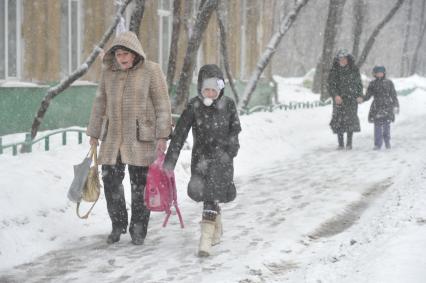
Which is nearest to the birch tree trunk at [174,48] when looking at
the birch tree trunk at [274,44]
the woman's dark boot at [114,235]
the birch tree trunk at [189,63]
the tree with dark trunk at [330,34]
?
the birch tree trunk at [189,63]

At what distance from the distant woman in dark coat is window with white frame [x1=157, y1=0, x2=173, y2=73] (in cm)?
462

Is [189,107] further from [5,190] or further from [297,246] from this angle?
[5,190]

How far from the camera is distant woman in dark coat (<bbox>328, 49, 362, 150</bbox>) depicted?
536 inches

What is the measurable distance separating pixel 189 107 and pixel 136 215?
1126mm

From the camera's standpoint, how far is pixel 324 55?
79.4 ft

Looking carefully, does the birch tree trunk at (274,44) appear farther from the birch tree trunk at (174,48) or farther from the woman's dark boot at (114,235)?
the woman's dark boot at (114,235)

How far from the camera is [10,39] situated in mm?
12000

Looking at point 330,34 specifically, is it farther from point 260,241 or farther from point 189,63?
point 260,241

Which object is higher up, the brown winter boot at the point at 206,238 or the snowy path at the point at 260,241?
the brown winter boot at the point at 206,238

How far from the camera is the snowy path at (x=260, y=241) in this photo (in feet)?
18.0

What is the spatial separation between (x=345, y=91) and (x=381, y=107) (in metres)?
0.80

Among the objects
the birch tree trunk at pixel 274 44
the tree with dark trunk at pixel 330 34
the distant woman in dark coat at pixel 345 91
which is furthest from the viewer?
the tree with dark trunk at pixel 330 34

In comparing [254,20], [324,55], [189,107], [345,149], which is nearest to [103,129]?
[189,107]

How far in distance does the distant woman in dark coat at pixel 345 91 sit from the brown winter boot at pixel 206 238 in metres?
8.01
